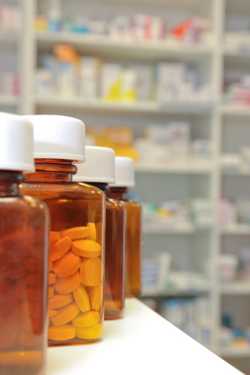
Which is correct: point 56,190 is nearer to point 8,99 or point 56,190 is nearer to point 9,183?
point 9,183

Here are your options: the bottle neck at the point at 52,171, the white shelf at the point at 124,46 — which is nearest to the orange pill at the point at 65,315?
the bottle neck at the point at 52,171

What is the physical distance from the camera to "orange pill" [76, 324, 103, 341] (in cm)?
50

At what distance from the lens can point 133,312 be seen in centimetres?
65

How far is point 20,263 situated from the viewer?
1.29 feet

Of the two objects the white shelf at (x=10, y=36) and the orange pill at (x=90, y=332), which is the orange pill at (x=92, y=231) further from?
the white shelf at (x=10, y=36)

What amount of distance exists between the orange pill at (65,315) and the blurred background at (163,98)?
7.07 ft

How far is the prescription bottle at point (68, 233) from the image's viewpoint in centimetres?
47

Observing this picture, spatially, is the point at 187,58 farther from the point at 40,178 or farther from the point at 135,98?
the point at 40,178

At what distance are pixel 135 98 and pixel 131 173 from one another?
2.10 m

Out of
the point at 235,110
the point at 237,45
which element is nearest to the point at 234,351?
the point at 235,110

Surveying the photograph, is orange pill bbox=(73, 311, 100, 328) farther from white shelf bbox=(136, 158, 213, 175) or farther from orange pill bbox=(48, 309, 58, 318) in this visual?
white shelf bbox=(136, 158, 213, 175)

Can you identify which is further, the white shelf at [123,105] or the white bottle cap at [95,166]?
the white shelf at [123,105]

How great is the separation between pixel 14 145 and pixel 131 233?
40cm

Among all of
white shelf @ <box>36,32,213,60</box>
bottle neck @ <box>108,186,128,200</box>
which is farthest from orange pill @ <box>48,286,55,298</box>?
white shelf @ <box>36,32,213,60</box>
